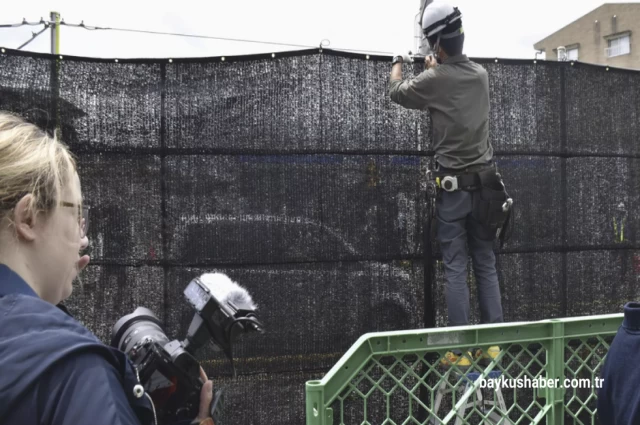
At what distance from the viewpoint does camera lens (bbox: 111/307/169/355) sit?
1511mm

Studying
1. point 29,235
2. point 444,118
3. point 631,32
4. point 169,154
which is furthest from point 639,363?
point 631,32

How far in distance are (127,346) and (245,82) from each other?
2615 mm

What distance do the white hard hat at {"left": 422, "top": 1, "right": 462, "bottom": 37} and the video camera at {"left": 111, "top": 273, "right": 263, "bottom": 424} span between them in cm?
285

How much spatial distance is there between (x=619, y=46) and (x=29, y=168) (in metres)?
54.1

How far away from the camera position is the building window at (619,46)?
1860 inches

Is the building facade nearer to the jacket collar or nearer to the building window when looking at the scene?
the building window

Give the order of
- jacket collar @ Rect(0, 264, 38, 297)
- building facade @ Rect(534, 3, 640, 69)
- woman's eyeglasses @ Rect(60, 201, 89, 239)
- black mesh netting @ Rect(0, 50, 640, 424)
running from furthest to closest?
building facade @ Rect(534, 3, 640, 69)
black mesh netting @ Rect(0, 50, 640, 424)
woman's eyeglasses @ Rect(60, 201, 89, 239)
jacket collar @ Rect(0, 264, 38, 297)

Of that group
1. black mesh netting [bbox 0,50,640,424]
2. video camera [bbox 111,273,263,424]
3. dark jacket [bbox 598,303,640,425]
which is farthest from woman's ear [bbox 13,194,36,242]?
black mesh netting [bbox 0,50,640,424]

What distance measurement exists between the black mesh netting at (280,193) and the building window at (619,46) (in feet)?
162

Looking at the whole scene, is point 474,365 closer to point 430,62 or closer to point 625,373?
point 625,373

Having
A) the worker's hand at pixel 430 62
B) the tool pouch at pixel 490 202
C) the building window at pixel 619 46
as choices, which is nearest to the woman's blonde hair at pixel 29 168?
the tool pouch at pixel 490 202

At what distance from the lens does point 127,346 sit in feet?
5.05

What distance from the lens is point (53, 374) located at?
0.94 metres

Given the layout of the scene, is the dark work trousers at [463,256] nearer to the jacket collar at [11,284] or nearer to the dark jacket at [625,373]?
the dark jacket at [625,373]
